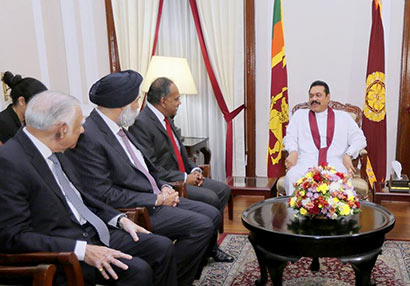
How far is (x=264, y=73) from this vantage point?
14.4ft

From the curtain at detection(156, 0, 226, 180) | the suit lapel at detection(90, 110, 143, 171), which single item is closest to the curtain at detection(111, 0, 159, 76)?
the curtain at detection(156, 0, 226, 180)

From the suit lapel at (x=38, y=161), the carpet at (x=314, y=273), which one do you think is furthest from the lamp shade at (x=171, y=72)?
the suit lapel at (x=38, y=161)

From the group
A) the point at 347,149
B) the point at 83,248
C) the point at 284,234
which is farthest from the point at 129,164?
the point at 347,149

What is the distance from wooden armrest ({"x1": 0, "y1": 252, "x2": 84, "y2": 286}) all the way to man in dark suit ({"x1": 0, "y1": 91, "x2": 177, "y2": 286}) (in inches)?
1.3

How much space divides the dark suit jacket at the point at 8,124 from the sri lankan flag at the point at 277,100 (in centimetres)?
251

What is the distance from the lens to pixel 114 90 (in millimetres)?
2148

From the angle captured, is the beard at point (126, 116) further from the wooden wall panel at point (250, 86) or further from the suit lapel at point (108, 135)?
the wooden wall panel at point (250, 86)

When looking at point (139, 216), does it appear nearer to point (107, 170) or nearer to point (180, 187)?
point (107, 170)

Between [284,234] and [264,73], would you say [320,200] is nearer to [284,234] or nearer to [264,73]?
[284,234]

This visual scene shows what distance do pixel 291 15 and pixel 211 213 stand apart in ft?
8.74

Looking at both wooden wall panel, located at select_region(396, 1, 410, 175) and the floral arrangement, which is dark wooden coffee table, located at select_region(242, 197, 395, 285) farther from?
wooden wall panel, located at select_region(396, 1, 410, 175)

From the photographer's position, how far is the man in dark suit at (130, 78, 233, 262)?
2.72m

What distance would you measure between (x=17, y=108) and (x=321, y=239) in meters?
1.96

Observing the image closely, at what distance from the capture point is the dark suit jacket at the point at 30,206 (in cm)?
148
